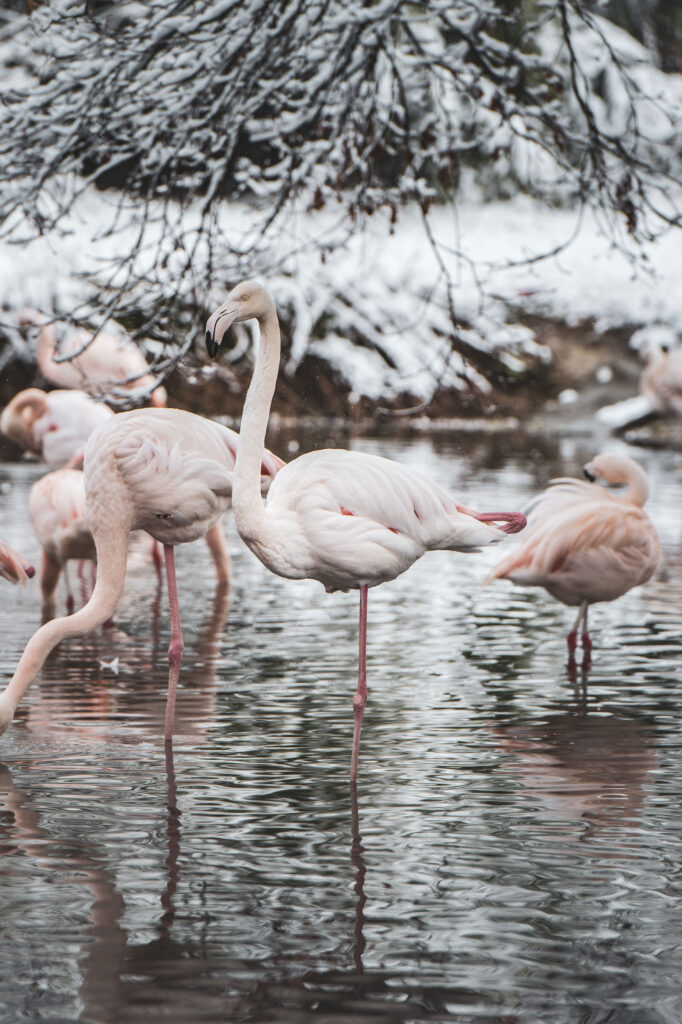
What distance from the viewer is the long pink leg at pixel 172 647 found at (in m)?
5.05

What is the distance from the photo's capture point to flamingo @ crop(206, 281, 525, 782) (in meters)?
4.76

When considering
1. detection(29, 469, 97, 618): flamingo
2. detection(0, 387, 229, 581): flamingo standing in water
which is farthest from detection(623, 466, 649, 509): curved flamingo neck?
detection(0, 387, 229, 581): flamingo standing in water

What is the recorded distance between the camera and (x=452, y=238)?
28.2 m

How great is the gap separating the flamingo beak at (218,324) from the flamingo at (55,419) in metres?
4.64

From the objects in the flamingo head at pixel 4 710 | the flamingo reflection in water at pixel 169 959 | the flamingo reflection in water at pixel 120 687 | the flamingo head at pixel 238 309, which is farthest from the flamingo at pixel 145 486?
the flamingo reflection in water at pixel 169 959

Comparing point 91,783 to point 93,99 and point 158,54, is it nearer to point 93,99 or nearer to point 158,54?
point 93,99

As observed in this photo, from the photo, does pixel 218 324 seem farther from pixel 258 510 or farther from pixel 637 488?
pixel 637 488

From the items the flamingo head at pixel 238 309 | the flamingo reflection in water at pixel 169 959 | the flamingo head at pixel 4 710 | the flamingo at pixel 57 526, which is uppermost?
the flamingo head at pixel 238 309

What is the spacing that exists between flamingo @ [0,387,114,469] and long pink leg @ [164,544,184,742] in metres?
3.79

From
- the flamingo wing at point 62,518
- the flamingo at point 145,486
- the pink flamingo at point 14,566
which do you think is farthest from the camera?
the flamingo wing at point 62,518

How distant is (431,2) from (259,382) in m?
3.07

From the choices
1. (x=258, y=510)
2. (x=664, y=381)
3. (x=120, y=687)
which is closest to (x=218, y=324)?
(x=258, y=510)

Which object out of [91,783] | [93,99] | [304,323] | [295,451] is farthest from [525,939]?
[304,323]

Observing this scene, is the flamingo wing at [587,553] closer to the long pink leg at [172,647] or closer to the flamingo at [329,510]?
the flamingo at [329,510]
